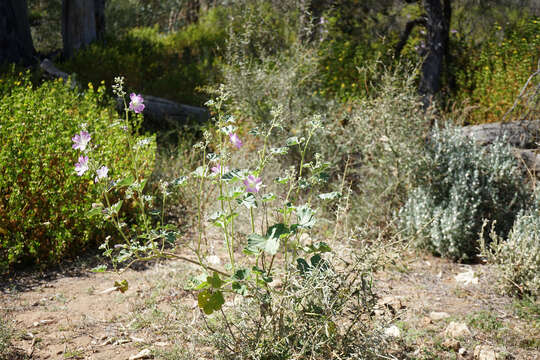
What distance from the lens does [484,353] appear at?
2303 millimetres

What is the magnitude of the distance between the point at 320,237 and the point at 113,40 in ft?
25.6

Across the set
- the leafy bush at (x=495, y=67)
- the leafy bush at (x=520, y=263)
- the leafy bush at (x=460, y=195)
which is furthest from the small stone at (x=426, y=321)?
the leafy bush at (x=495, y=67)

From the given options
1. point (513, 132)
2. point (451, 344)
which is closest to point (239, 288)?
point (451, 344)

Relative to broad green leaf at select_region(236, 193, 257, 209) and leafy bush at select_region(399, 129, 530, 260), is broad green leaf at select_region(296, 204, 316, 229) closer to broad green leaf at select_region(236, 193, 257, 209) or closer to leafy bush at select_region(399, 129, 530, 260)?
broad green leaf at select_region(236, 193, 257, 209)

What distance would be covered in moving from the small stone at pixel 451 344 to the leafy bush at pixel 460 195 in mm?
1151

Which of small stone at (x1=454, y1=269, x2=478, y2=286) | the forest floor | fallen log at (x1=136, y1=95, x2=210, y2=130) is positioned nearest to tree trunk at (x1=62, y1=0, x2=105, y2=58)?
fallen log at (x1=136, y1=95, x2=210, y2=130)

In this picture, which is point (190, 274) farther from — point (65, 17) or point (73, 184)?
point (65, 17)

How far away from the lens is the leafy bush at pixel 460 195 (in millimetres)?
3441

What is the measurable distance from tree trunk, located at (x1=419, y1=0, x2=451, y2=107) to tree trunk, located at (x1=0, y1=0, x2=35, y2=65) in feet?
20.8

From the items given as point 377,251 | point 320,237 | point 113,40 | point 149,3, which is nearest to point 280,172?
point 320,237

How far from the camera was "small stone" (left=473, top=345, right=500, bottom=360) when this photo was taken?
2.28 metres

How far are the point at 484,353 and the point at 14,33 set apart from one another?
8.10 m

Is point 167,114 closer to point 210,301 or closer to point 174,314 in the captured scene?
point 174,314

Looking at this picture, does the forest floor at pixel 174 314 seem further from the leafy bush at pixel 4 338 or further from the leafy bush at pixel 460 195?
the leafy bush at pixel 460 195
